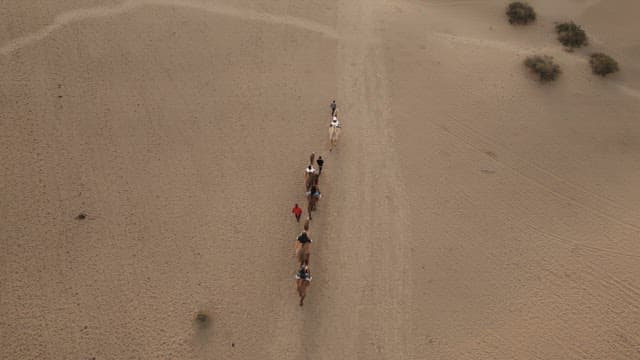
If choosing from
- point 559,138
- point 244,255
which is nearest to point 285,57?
point 244,255

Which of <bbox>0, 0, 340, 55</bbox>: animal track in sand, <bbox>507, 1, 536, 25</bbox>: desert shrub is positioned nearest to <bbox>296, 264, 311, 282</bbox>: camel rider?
<bbox>0, 0, 340, 55</bbox>: animal track in sand

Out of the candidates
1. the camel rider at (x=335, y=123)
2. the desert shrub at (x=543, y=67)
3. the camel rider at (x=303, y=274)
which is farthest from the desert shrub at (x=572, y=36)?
the camel rider at (x=303, y=274)

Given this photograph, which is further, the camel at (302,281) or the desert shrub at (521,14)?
the desert shrub at (521,14)

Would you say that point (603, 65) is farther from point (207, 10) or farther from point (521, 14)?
point (207, 10)

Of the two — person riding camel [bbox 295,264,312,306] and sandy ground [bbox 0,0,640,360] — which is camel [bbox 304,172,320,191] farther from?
person riding camel [bbox 295,264,312,306]

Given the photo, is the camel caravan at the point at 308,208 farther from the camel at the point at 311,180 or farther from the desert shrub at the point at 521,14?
the desert shrub at the point at 521,14

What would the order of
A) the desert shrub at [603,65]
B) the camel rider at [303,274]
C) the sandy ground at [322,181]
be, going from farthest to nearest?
1. the desert shrub at [603,65]
2. the sandy ground at [322,181]
3. the camel rider at [303,274]
